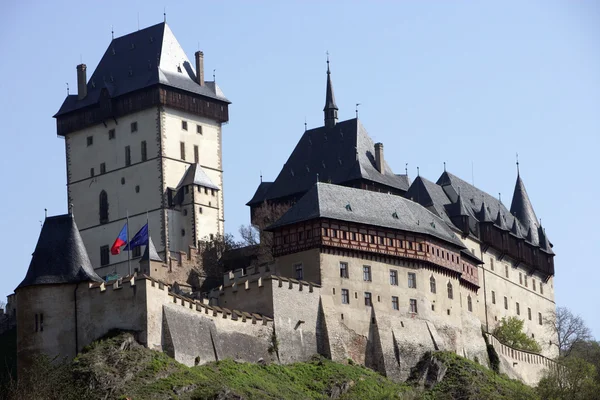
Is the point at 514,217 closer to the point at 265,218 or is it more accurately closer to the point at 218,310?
the point at 265,218

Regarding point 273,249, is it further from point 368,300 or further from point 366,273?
point 368,300

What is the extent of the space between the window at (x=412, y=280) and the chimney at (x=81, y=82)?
106 ft

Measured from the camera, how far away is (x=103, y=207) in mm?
117688

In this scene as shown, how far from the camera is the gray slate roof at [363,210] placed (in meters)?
97.1

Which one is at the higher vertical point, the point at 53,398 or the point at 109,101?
the point at 109,101

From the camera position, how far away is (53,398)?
7850 cm

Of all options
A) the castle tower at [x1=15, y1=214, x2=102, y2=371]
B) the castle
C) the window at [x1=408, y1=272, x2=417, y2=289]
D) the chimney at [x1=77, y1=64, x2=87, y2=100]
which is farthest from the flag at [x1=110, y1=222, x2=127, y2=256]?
the castle tower at [x1=15, y1=214, x2=102, y2=371]

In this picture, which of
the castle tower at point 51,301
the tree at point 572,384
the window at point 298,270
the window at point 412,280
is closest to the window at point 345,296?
the window at point 298,270

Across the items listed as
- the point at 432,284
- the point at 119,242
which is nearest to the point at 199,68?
the point at 119,242

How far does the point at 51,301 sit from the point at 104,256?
102 feet

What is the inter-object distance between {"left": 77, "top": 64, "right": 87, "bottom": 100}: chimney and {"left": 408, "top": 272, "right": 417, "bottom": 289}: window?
32.4 m

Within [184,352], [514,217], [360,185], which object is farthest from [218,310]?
[514,217]

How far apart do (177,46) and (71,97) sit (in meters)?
8.17

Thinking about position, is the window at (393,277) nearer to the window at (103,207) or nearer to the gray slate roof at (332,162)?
the gray slate roof at (332,162)
